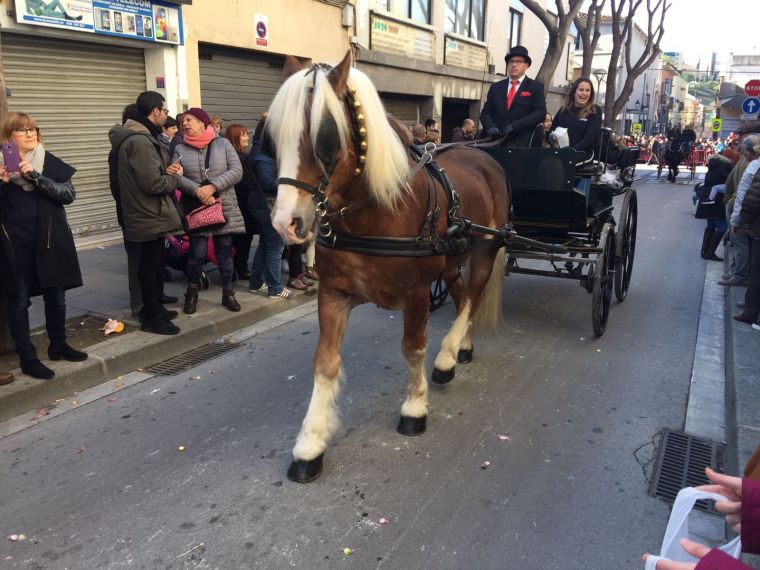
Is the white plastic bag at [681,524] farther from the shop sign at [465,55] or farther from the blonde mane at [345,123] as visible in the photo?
the shop sign at [465,55]

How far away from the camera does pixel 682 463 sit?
3.51 m

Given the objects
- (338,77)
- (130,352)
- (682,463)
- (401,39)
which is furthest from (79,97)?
(401,39)

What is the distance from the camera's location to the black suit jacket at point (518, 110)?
5645 millimetres

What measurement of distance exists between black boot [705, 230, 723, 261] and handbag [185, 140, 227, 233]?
24.6ft

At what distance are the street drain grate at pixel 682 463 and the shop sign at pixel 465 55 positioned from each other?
16400mm

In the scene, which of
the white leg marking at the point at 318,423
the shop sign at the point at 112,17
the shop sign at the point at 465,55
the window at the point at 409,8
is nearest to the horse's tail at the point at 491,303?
the white leg marking at the point at 318,423

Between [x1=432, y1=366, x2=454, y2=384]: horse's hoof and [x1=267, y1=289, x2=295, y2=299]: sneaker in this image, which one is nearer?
[x1=432, y1=366, x2=454, y2=384]: horse's hoof

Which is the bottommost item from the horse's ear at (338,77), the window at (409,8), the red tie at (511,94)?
the horse's ear at (338,77)

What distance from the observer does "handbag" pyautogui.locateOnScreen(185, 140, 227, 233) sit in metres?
5.77

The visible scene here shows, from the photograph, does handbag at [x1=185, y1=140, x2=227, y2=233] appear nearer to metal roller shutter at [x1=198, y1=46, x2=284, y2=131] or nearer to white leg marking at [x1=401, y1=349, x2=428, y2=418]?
white leg marking at [x1=401, y1=349, x2=428, y2=418]

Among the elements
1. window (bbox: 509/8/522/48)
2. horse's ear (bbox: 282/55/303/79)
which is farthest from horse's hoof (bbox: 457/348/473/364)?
window (bbox: 509/8/522/48)

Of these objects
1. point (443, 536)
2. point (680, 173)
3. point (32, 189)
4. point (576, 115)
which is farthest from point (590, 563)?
point (680, 173)

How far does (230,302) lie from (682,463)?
4.27 meters

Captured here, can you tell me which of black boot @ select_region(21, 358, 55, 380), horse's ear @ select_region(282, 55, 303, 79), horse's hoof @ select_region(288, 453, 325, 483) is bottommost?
horse's hoof @ select_region(288, 453, 325, 483)
